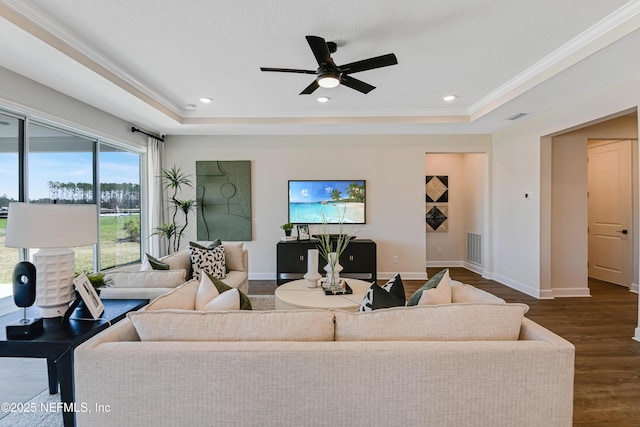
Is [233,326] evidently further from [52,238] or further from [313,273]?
[313,273]

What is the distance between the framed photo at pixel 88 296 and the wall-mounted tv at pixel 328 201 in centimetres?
335

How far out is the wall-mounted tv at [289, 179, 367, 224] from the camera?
16.2 feet

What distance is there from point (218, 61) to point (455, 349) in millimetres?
2912

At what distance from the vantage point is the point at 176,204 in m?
4.85

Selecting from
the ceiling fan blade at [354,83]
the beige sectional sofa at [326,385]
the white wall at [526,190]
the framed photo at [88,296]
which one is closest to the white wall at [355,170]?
the white wall at [526,190]

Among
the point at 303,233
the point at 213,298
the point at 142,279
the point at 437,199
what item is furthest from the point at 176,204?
the point at 437,199

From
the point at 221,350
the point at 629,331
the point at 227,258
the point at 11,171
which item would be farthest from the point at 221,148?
the point at 629,331

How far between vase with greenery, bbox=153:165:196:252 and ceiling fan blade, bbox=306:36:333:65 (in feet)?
11.3

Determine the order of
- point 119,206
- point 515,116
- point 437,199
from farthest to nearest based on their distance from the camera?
point 437,199 → point 119,206 → point 515,116

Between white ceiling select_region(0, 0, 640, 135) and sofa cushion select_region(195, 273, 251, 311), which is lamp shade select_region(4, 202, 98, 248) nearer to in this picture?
sofa cushion select_region(195, 273, 251, 311)

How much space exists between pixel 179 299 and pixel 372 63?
205 centimetres

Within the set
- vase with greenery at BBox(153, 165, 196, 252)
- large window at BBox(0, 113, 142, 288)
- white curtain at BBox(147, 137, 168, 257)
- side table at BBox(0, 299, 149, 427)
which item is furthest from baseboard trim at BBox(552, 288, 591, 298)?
white curtain at BBox(147, 137, 168, 257)

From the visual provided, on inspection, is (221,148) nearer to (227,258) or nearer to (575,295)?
(227,258)

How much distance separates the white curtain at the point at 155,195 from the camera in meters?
4.65
